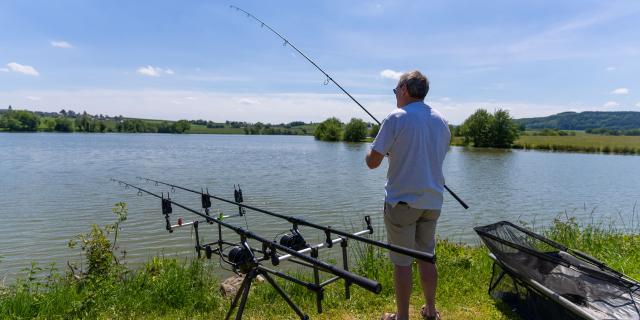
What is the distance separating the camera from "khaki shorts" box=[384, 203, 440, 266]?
318 centimetres

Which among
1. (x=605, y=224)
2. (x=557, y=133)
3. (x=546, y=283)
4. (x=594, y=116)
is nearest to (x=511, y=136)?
(x=557, y=133)

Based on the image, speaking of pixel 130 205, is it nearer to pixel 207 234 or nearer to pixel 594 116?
pixel 207 234

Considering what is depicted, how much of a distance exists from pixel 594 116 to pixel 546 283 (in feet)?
642

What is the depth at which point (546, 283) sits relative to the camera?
3.79m

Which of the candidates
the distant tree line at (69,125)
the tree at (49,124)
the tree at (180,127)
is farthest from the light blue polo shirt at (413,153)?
the tree at (180,127)

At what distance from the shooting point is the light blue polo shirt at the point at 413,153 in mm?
3098

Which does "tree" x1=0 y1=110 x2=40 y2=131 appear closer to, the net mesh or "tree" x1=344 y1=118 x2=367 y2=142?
"tree" x1=344 y1=118 x2=367 y2=142

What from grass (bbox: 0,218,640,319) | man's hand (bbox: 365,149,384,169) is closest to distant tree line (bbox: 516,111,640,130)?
grass (bbox: 0,218,640,319)

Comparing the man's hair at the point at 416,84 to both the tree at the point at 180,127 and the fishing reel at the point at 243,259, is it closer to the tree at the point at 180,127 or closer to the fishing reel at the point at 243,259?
the fishing reel at the point at 243,259

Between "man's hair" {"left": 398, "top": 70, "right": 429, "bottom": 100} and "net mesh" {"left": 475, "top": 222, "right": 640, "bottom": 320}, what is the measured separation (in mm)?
1602

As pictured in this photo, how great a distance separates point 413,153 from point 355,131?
76256mm

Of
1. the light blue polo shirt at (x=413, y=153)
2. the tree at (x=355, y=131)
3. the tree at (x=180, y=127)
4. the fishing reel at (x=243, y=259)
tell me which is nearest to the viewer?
the fishing reel at (x=243, y=259)

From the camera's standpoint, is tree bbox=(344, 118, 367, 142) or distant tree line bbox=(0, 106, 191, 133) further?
distant tree line bbox=(0, 106, 191, 133)

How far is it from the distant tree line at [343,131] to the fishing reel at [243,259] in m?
71.9
